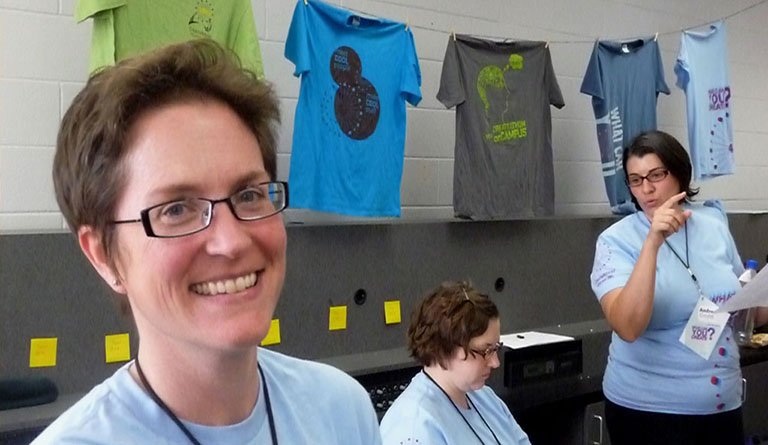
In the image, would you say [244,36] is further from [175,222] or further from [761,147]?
[761,147]

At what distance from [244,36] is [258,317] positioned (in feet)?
5.73

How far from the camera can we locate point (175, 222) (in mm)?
717

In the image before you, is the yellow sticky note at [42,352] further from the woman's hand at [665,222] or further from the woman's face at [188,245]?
the woman's hand at [665,222]

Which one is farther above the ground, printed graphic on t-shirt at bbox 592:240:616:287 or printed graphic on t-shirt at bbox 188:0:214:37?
printed graphic on t-shirt at bbox 188:0:214:37

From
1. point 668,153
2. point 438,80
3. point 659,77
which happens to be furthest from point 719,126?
point 668,153

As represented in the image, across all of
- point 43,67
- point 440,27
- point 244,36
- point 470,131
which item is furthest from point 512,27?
point 43,67

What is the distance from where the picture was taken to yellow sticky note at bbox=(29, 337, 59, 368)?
2.01 m

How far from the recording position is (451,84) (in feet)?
9.32

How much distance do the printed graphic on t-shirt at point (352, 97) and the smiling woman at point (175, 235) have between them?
5.77 feet

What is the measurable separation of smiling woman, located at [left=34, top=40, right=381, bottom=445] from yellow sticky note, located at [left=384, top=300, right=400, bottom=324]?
194 cm

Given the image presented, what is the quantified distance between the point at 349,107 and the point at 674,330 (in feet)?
4.22

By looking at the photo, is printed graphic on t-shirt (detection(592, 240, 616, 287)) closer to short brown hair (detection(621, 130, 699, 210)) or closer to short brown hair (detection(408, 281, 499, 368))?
short brown hair (detection(621, 130, 699, 210))

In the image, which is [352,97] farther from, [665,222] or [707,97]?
[707,97]

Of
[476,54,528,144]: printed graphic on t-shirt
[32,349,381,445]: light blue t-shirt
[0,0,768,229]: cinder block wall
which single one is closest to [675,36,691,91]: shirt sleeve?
[0,0,768,229]: cinder block wall
